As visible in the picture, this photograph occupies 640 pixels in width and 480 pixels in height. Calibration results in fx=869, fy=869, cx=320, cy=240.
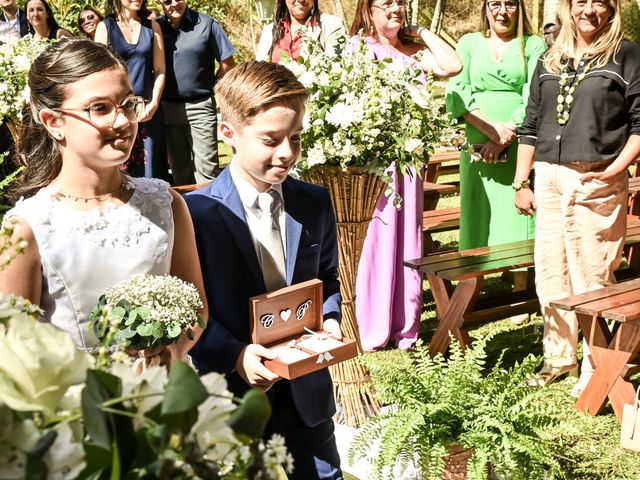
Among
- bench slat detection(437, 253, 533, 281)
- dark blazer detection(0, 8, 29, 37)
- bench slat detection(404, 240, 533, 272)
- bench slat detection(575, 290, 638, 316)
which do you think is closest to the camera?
bench slat detection(575, 290, 638, 316)

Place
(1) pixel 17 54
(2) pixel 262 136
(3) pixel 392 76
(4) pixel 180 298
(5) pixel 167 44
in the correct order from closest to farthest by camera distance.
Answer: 1. (4) pixel 180 298
2. (2) pixel 262 136
3. (3) pixel 392 76
4. (1) pixel 17 54
5. (5) pixel 167 44

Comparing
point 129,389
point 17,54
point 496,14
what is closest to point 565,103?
point 496,14

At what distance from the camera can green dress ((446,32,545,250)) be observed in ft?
19.5

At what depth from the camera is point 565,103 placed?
4609mm

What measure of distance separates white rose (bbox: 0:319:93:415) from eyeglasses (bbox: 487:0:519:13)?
5.50 meters

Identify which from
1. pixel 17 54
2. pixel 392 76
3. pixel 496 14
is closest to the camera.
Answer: pixel 392 76

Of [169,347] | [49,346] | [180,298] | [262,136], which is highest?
[49,346]

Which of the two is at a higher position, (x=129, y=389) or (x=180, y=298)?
(x=129, y=389)

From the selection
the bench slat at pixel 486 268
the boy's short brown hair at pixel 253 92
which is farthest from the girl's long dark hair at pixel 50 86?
the bench slat at pixel 486 268

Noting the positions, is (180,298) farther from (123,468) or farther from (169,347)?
(123,468)

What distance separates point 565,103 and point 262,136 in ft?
8.31

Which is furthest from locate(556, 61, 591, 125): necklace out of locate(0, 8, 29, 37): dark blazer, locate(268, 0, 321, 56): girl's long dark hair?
locate(0, 8, 29, 37): dark blazer

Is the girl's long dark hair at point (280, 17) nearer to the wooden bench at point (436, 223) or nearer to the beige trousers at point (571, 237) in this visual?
the wooden bench at point (436, 223)

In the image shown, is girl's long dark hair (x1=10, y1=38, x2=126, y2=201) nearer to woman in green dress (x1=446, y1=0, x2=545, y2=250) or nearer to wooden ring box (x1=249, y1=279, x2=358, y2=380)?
wooden ring box (x1=249, y1=279, x2=358, y2=380)
